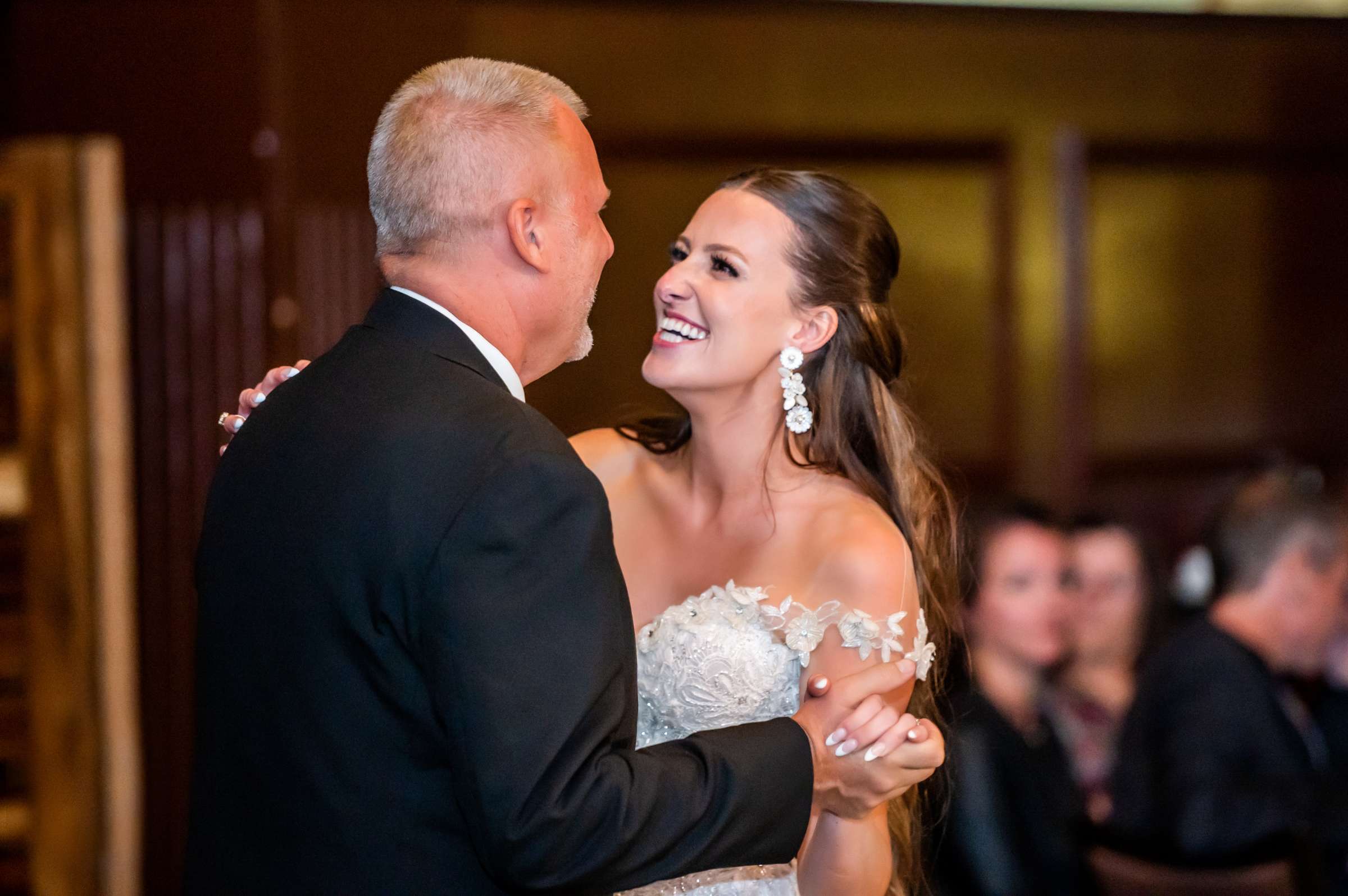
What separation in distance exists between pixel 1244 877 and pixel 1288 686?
1169mm

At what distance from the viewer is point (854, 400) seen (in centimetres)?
225

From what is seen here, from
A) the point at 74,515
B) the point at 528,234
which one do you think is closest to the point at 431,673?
the point at 528,234

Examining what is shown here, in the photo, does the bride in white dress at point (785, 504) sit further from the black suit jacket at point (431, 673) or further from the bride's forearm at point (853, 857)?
the black suit jacket at point (431, 673)

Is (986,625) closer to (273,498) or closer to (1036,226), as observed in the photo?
(1036,226)

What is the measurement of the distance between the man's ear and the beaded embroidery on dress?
0.74m

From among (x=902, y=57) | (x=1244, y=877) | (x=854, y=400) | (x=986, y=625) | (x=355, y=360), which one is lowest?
(x=1244, y=877)

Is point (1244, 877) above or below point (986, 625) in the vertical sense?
below

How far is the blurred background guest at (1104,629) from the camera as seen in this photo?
4039mm

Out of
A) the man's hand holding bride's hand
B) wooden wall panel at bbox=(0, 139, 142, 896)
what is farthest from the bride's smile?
wooden wall panel at bbox=(0, 139, 142, 896)

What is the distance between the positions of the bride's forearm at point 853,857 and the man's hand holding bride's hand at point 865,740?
0.98ft

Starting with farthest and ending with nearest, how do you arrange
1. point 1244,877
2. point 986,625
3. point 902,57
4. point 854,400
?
point 902,57
point 986,625
point 1244,877
point 854,400

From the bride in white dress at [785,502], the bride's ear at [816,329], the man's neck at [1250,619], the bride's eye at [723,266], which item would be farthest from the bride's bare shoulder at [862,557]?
the man's neck at [1250,619]

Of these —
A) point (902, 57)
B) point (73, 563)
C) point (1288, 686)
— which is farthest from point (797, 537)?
point (902, 57)

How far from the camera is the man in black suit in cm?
133
